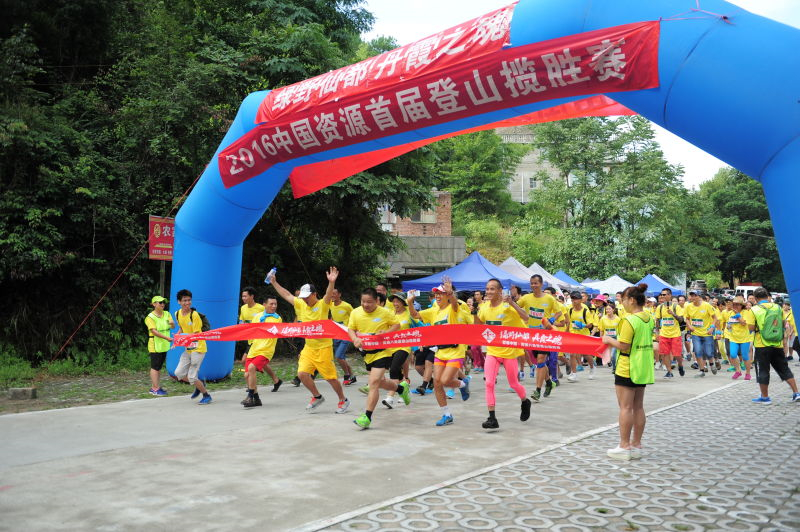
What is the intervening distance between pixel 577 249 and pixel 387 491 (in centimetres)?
3392

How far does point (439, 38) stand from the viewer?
309 inches

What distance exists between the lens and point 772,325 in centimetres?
976

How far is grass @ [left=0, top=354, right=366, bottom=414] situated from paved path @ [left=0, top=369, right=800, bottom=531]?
3.25 ft

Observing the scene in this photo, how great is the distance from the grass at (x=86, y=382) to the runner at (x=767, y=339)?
8.02 metres

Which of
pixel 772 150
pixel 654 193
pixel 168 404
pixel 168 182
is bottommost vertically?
pixel 168 404

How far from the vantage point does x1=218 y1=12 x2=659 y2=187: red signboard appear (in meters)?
6.45

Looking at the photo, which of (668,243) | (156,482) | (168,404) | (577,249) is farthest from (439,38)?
(668,243)

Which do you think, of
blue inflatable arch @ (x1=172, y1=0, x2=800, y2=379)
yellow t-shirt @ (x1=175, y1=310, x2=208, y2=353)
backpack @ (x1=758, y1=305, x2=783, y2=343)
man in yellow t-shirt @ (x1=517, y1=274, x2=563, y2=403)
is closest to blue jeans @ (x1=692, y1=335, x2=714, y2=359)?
backpack @ (x1=758, y1=305, x2=783, y2=343)

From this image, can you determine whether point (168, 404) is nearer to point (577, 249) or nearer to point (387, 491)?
point (387, 491)

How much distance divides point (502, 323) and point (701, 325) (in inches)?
304

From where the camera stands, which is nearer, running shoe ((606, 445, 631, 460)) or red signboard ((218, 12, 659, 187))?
running shoe ((606, 445, 631, 460))

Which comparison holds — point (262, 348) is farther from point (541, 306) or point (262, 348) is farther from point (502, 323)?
point (541, 306)

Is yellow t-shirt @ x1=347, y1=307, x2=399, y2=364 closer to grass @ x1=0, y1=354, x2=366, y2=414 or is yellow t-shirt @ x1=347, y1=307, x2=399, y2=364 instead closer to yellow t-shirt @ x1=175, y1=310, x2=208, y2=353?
yellow t-shirt @ x1=175, y1=310, x2=208, y2=353

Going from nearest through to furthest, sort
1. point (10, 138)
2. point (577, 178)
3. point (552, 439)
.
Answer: point (552, 439) → point (10, 138) → point (577, 178)
